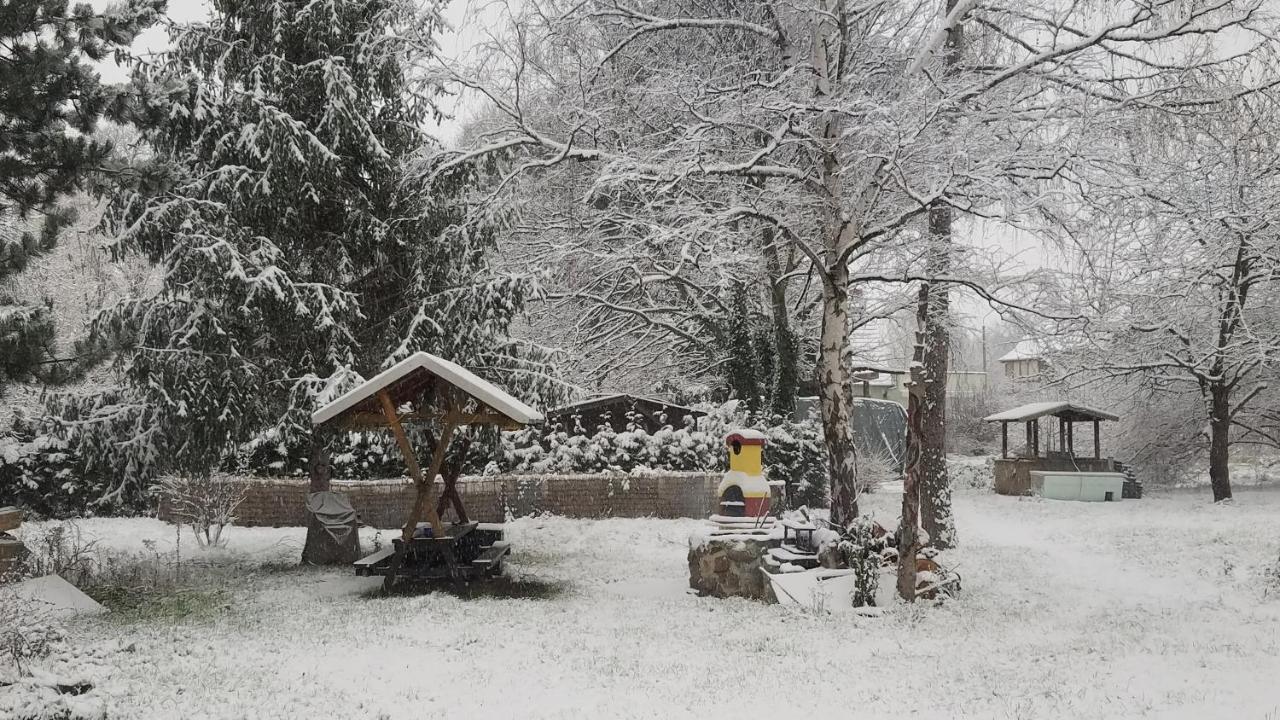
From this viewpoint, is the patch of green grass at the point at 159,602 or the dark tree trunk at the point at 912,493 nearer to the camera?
the patch of green grass at the point at 159,602

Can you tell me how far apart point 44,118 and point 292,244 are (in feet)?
15.7

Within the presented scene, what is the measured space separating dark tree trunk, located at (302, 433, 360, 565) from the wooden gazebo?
142 centimetres

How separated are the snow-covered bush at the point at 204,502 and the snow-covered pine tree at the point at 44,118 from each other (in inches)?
246

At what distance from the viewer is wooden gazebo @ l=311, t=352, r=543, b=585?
9.37 metres

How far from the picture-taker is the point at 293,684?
618 centimetres

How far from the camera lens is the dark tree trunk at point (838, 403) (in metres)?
10.6

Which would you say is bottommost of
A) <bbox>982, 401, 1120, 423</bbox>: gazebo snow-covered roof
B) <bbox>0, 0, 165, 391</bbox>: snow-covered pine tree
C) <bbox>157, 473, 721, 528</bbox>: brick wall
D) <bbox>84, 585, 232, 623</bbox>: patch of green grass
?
<bbox>84, 585, 232, 623</bbox>: patch of green grass

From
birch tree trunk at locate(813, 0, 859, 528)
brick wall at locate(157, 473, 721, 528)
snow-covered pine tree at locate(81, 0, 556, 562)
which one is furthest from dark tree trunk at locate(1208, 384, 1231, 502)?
snow-covered pine tree at locate(81, 0, 556, 562)

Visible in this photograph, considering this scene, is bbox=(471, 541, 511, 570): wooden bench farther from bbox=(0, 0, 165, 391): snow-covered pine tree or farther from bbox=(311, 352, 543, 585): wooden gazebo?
bbox=(0, 0, 165, 391): snow-covered pine tree

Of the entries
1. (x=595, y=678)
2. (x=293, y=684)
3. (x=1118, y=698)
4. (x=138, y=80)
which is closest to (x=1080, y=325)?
(x=1118, y=698)

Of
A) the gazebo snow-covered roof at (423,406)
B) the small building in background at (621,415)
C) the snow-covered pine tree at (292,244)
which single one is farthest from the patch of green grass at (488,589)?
the small building in background at (621,415)

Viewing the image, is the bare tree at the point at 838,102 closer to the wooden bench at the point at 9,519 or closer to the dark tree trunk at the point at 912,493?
the dark tree trunk at the point at 912,493

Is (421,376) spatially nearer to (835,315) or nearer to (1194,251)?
(835,315)

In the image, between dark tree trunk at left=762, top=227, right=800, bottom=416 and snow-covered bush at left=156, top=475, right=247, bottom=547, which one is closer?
snow-covered bush at left=156, top=475, right=247, bottom=547
